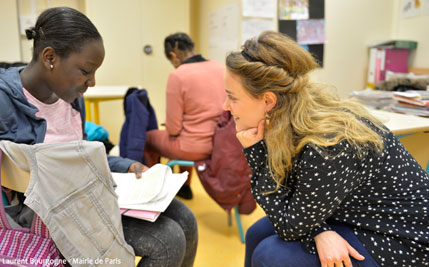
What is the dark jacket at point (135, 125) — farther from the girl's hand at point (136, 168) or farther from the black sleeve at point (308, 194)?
the black sleeve at point (308, 194)

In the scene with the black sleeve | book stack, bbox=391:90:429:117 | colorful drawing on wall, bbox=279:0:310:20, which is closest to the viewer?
the black sleeve

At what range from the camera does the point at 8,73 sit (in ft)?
3.27

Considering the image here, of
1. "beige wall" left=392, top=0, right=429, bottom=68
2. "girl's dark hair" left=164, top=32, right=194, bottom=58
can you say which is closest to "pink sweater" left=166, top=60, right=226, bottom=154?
"girl's dark hair" left=164, top=32, right=194, bottom=58

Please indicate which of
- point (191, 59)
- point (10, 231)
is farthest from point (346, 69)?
point (10, 231)

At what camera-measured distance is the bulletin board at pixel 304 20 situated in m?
2.41

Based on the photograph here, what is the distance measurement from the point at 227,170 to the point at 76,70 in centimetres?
98

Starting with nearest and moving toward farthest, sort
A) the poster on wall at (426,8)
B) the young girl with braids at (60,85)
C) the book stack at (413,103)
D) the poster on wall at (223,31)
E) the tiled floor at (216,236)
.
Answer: the young girl with braids at (60,85), the book stack at (413,103), the tiled floor at (216,236), the poster on wall at (426,8), the poster on wall at (223,31)

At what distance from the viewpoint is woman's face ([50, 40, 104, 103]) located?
97 cm

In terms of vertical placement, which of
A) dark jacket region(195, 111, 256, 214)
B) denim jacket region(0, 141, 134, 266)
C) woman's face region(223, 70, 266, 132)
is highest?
woman's face region(223, 70, 266, 132)

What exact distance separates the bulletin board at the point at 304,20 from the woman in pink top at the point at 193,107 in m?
0.81

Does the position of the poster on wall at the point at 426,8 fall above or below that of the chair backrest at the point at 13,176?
above

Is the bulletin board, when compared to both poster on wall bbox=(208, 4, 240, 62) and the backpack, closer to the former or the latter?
poster on wall bbox=(208, 4, 240, 62)

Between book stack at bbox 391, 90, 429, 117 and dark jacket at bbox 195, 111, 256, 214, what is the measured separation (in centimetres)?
83

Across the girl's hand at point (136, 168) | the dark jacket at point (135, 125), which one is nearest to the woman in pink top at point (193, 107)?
the dark jacket at point (135, 125)
